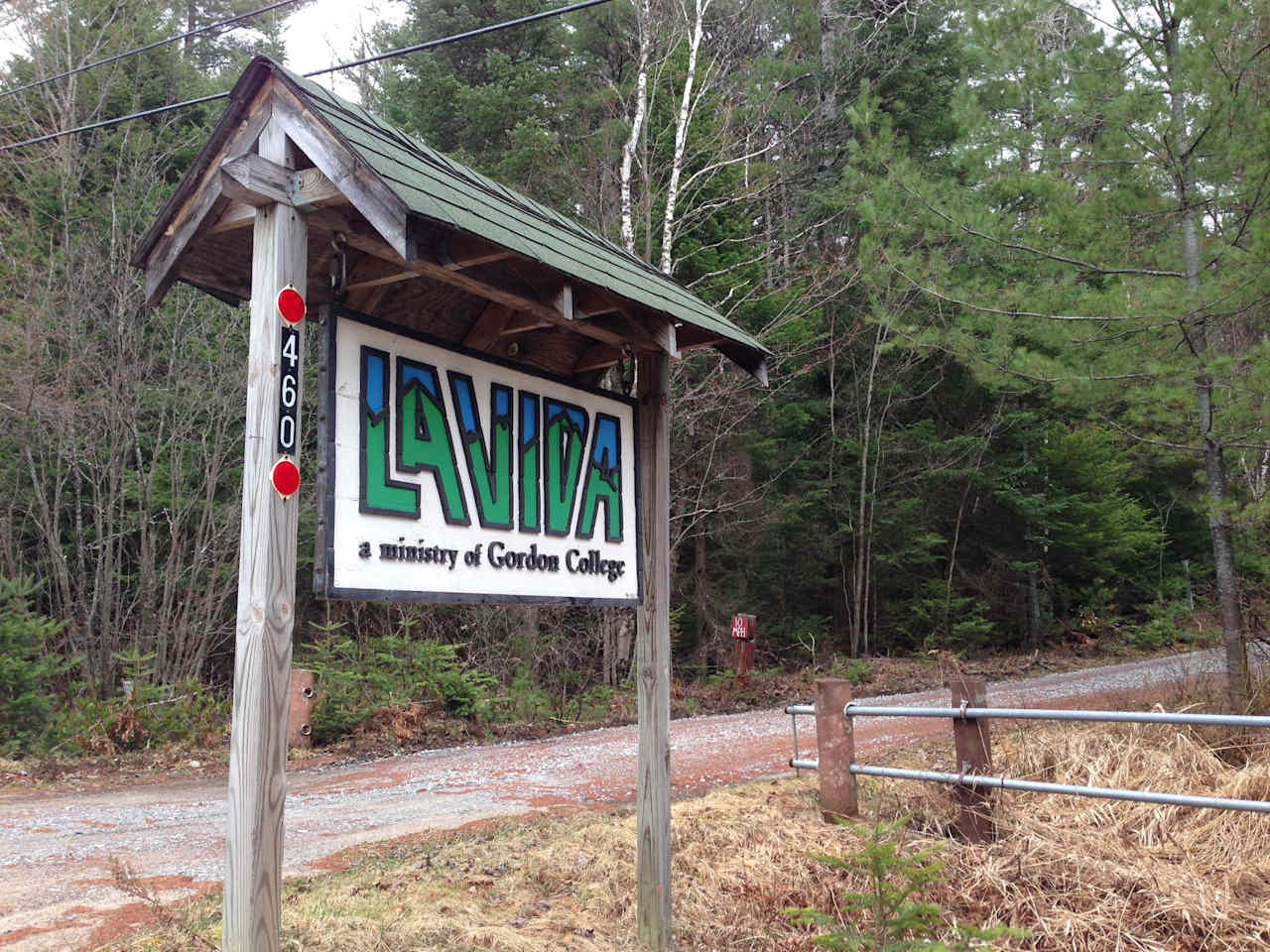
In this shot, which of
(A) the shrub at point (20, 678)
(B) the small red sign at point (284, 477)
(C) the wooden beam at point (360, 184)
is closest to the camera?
(B) the small red sign at point (284, 477)

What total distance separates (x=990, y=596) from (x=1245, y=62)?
13393 mm

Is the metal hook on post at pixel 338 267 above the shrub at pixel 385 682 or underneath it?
above

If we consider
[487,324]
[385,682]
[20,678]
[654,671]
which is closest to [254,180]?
[487,324]

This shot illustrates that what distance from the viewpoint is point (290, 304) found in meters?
2.97

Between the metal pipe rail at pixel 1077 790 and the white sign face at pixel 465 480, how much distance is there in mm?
2125

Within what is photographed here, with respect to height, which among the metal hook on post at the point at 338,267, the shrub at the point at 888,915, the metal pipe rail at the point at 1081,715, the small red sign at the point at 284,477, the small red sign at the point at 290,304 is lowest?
the shrub at the point at 888,915

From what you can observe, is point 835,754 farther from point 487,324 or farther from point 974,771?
point 487,324

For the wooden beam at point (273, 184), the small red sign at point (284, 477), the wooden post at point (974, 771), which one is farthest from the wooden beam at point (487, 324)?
the wooden post at point (974, 771)

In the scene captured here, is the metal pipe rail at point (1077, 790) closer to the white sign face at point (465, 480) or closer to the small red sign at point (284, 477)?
the white sign face at point (465, 480)

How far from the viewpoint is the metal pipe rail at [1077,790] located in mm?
4453

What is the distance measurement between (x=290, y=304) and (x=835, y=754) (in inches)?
169

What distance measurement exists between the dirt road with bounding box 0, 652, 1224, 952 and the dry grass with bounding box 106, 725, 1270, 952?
65cm

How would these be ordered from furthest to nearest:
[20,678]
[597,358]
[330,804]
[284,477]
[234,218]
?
1. [20,678]
2. [330,804]
3. [597,358]
4. [234,218]
5. [284,477]

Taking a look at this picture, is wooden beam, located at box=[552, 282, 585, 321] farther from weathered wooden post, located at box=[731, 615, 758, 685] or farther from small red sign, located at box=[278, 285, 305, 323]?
weathered wooden post, located at box=[731, 615, 758, 685]
